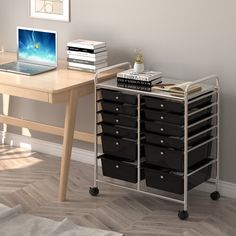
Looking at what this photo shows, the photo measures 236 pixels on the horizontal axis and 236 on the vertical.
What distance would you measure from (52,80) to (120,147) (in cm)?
58

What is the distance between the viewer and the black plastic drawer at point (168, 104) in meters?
4.04

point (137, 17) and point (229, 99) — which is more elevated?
point (137, 17)

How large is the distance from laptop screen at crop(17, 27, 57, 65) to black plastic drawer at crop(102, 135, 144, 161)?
0.68 meters

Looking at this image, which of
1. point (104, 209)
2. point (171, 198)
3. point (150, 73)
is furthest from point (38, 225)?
point (150, 73)

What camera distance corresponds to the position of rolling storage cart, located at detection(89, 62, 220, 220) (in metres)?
4.09

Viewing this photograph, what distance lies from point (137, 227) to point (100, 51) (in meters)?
1.20

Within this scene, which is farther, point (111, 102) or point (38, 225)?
point (111, 102)

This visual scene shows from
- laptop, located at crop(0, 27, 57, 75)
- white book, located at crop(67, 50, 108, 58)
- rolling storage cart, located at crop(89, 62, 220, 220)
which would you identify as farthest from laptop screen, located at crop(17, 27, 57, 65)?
rolling storage cart, located at crop(89, 62, 220, 220)

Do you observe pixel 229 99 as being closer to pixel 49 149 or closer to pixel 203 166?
pixel 203 166

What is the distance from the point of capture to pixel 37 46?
15.6ft

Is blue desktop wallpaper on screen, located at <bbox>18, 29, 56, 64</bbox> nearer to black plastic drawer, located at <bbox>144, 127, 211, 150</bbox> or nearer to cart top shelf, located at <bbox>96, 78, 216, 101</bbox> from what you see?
cart top shelf, located at <bbox>96, 78, 216, 101</bbox>

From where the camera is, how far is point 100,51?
459 cm

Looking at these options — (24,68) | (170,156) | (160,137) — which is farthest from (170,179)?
(24,68)

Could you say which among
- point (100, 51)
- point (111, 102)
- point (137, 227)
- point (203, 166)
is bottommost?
point (137, 227)
